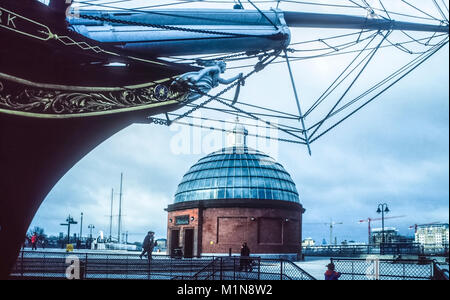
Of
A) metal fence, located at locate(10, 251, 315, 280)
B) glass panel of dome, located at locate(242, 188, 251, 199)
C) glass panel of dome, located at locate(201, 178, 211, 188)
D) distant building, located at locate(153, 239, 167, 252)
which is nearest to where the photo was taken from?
metal fence, located at locate(10, 251, 315, 280)

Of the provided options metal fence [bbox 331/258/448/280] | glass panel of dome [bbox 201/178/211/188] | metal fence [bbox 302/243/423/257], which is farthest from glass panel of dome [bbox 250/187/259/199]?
metal fence [bbox 331/258/448/280]

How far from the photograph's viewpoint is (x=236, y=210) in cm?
2680

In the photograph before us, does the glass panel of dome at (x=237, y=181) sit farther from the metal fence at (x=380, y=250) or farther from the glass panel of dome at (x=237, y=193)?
the metal fence at (x=380, y=250)

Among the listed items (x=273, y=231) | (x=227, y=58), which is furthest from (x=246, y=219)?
(x=227, y=58)

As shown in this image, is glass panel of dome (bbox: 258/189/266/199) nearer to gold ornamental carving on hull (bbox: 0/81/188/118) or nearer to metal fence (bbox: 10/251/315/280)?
metal fence (bbox: 10/251/315/280)

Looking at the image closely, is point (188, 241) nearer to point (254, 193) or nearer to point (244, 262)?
point (254, 193)

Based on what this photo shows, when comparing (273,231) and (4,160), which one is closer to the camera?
(4,160)

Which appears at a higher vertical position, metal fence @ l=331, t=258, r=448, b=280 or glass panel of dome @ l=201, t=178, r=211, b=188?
glass panel of dome @ l=201, t=178, r=211, b=188

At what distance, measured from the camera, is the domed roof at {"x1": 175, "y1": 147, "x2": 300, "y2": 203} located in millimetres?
27609

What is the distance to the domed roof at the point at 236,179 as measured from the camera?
27.6 m

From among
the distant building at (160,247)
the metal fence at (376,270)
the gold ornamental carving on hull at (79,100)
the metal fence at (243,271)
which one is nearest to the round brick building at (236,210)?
the distant building at (160,247)

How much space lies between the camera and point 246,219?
2659 cm

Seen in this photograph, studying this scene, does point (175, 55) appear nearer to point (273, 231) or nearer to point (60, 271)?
point (60, 271)

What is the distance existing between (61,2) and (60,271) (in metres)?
10.0
